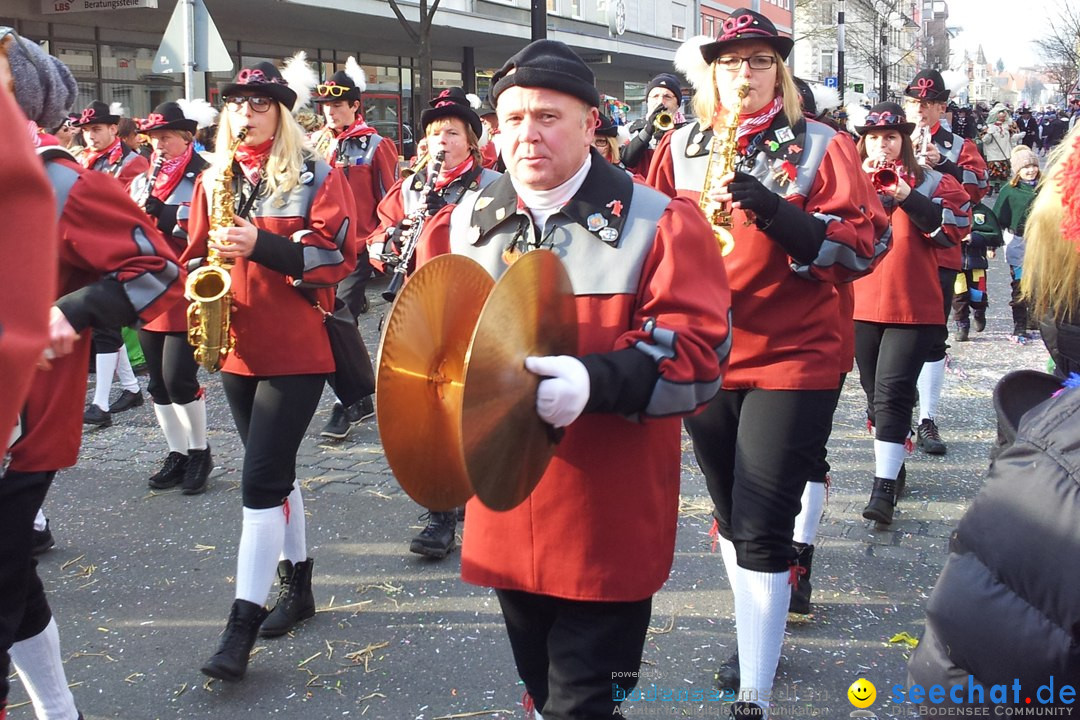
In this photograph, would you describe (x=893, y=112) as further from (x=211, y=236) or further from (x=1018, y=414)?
(x=1018, y=414)

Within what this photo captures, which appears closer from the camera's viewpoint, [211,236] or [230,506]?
[211,236]

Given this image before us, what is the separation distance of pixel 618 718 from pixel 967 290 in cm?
858

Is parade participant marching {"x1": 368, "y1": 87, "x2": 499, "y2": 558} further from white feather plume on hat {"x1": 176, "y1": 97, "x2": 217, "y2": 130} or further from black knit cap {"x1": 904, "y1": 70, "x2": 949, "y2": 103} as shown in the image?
black knit cap {"x1": 904, "y1": 70, "x2": 949, "y2": 103}

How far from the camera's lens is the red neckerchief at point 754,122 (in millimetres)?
3719

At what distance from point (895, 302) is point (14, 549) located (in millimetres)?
4357

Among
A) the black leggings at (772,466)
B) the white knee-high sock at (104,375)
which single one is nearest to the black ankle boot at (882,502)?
the black leggings at (772,466)

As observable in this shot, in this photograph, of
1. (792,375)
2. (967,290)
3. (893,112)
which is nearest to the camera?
(792,375)

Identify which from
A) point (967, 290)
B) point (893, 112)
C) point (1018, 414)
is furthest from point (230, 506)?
point (967, 290)

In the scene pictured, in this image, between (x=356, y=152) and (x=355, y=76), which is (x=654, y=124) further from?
(x=355, y=76)

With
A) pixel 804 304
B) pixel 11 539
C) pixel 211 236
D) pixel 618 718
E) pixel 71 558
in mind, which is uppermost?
pixel 211 236

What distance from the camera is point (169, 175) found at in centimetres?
709

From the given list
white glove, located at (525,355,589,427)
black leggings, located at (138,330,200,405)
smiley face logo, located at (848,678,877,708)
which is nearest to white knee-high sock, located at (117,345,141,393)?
black leggings, located at (138,330,200,405)

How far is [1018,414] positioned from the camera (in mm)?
1760

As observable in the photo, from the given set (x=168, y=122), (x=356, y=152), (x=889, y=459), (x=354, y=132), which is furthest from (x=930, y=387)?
(x=168, y=122)
